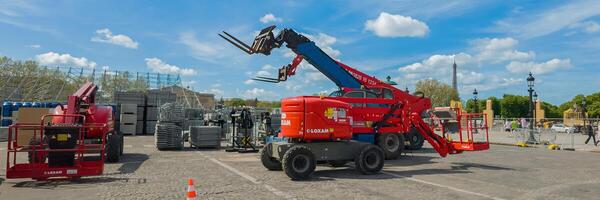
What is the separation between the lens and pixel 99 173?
10.8 m

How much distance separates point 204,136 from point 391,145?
31.7 ft

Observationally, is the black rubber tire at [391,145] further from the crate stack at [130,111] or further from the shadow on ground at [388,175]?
the crate stack at [130,111]

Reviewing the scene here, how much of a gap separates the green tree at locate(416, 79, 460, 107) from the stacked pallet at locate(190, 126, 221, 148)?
5872cm

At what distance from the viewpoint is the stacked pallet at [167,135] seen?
66.5 ft

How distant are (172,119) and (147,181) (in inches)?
430

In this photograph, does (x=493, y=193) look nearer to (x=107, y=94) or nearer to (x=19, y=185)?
(x=19, y=185)

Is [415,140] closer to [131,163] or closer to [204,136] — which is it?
[204,136]

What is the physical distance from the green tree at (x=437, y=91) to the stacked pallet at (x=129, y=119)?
2084 inches

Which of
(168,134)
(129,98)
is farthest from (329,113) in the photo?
(129,98)

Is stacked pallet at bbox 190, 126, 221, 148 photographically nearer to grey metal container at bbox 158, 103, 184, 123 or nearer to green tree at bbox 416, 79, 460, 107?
grey metal container at bbox 158, 103, 184, 123

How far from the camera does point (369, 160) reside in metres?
12.3

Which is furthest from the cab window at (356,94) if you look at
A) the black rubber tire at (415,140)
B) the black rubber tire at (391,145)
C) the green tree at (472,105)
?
the green tree at (472,105)

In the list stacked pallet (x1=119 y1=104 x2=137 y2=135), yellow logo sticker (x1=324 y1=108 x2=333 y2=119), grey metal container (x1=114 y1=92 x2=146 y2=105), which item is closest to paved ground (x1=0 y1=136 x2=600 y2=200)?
yellow logo sticker (x1=324 y1=108 x2=333 y2=119)

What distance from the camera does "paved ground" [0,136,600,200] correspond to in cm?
898
